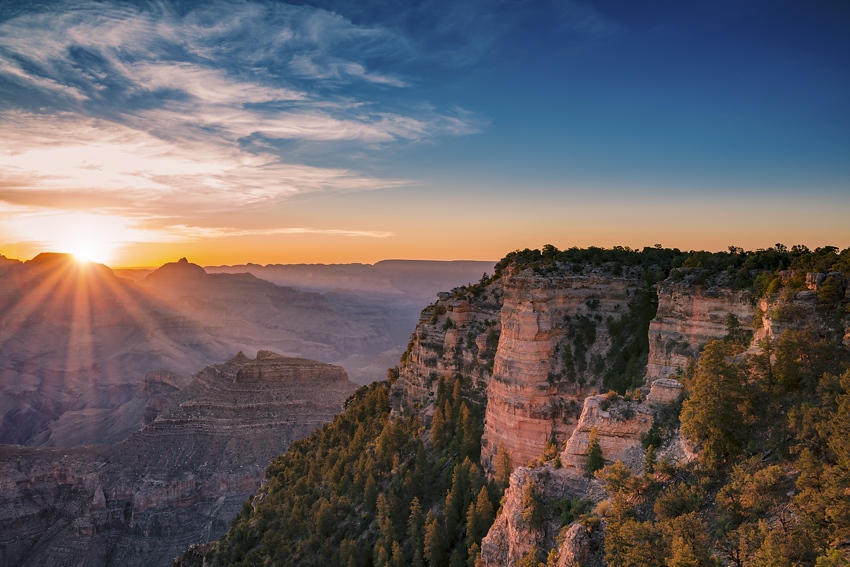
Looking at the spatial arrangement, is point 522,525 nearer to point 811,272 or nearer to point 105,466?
point 811,272

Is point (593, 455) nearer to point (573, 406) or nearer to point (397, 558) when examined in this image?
point (573, 406)

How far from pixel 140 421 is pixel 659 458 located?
424 feet

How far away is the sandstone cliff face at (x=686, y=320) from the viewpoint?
27.3 m

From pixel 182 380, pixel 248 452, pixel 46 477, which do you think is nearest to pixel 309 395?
pixel 248 452

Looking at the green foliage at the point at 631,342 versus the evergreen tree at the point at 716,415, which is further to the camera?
the green foliage at the point at 631,342

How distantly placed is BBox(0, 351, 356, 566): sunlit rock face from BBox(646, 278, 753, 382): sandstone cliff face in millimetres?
68163

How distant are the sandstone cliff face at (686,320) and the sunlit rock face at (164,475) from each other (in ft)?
224

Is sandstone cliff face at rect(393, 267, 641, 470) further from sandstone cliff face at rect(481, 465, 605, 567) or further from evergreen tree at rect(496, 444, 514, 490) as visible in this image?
sandstone cliff face at rect(481, 465, 605, 567)

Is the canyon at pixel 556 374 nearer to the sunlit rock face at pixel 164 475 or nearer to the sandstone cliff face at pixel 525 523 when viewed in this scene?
the sandstone cliff face at pixel 525 523

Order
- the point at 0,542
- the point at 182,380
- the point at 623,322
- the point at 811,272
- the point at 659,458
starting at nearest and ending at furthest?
the point at 659,458 < the point at 811,272 < the point at 623,322 < the point at 0,542 < the point at 182,380

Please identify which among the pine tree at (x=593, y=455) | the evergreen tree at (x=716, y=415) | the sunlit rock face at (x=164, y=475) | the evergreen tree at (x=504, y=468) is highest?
the evergreen tree at (x=716, y=415)

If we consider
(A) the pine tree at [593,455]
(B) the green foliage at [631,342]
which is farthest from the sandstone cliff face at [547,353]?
(A) the pine tree at [593,455]

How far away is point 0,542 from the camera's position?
74.6m

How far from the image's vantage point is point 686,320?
94.9 feet
